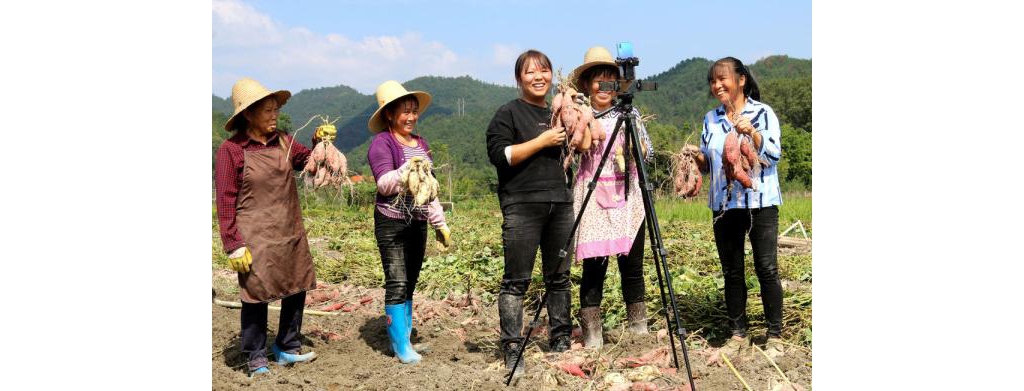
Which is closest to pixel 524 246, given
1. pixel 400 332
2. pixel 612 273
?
pixel 400 332

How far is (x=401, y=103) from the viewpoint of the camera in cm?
395

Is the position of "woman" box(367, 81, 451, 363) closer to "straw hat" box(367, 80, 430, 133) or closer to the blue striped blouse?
"straw hat" box(367, 80, 430, 133)

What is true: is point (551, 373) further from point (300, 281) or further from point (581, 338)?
point (300, 281)

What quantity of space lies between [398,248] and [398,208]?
0.25 m

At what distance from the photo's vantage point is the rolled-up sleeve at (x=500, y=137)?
3625mm

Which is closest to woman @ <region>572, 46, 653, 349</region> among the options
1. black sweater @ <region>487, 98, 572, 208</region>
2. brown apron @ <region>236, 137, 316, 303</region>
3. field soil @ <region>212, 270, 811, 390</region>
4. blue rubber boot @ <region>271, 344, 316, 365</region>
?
black sweater @ <region>487, 98, 572, 208</region>

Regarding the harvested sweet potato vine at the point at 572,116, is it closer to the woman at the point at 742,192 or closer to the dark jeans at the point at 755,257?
the woman at the point at 742,192

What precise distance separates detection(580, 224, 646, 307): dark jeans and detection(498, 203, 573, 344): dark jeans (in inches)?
7.4

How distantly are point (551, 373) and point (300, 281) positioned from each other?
4.81 feet

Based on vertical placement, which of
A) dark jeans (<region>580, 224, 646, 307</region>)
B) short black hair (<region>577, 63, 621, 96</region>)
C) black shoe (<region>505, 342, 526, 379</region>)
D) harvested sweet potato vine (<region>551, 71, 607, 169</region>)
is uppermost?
short black hair (<region>577, 63, 621, 96</region>)

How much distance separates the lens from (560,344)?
4.07 m

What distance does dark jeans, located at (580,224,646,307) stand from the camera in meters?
4.06

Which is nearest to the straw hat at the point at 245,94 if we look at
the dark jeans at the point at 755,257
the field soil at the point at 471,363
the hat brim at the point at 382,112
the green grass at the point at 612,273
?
the hat brim at the point at 382,112

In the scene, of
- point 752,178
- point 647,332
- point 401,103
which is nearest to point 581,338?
point 647,332
